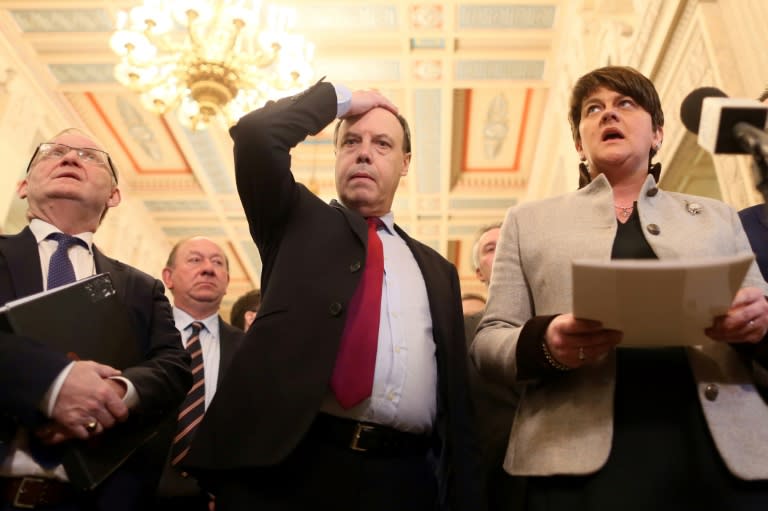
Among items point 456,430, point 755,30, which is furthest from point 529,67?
point 456,430

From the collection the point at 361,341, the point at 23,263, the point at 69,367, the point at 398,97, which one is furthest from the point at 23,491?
the point at 398,97

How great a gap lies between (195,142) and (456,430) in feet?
26.3

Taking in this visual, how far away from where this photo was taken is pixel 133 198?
9.98 metres

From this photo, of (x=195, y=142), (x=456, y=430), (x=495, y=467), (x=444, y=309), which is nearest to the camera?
(x=456, y=430)

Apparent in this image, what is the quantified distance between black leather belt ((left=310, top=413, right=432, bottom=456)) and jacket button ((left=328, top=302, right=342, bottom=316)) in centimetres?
23

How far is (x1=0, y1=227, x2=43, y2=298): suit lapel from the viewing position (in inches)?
67.2

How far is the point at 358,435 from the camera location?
4.65 feet

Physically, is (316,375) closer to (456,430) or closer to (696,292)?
(456,430)

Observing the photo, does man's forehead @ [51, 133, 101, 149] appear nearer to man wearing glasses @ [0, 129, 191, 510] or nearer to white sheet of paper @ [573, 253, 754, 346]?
man wearing glasses @ [0, 129, 191, 510]

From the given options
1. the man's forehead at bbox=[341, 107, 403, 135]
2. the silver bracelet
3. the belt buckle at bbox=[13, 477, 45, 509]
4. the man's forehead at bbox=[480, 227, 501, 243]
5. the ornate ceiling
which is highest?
the ornate ceiling

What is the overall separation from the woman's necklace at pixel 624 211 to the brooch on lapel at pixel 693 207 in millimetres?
128

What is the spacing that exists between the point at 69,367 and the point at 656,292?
1290mm

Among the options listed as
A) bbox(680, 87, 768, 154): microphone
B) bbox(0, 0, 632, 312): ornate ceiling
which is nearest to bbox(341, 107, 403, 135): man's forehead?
bbox(680, 87, 768, 154): microphone

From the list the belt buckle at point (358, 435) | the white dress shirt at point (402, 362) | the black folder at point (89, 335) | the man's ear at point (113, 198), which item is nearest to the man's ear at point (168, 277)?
the man's ear at point (113, 198)
